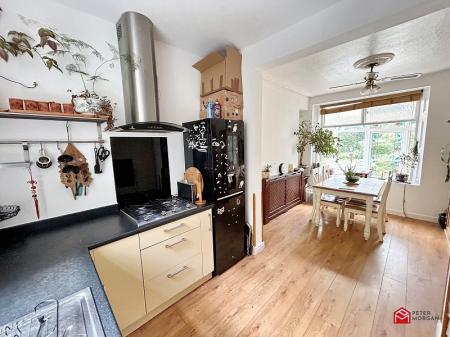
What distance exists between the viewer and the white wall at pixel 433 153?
290 cm

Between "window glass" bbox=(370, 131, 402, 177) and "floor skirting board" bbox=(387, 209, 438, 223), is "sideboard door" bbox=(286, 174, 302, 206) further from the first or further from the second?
"floor skirting board" bbox=(387, 209, 438, 223)

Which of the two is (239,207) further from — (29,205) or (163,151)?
(29,205)

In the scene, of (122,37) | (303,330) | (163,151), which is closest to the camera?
(303,330)

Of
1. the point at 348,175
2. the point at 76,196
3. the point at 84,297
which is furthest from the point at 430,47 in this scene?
the point at 76,196

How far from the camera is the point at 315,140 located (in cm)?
401

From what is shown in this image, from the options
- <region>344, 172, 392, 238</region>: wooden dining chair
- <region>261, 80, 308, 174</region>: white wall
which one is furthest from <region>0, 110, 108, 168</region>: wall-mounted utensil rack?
<region>344, 172, 392, 238</region>: wooden dining chair

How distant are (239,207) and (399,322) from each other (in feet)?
5.12

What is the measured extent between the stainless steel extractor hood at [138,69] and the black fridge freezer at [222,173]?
341 mm

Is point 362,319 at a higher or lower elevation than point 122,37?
lower

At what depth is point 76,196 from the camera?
1512mm

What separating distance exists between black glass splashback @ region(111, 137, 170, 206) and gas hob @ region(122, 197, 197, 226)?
4.2 inches

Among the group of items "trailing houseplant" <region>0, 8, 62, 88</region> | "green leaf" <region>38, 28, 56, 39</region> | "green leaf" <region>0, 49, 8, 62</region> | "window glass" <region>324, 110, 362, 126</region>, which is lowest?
"window glass" <region>324, 110, 362, 126</region>

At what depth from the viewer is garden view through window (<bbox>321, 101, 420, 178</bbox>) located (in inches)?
135

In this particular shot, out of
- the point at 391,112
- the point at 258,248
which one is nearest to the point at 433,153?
the point at 391,112
